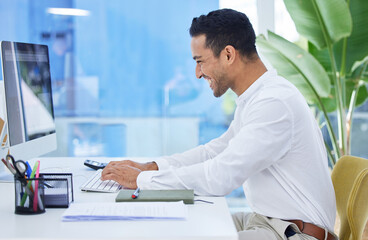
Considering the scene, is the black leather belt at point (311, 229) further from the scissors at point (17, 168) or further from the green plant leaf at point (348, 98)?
the green plant leaf at point (348, 98)

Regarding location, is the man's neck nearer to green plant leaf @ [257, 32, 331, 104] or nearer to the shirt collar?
the shirt collar

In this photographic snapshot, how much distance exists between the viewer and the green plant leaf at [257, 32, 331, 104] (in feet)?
9.85

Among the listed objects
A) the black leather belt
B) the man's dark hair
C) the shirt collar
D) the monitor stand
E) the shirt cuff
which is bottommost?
the black leather belt

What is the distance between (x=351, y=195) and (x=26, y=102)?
4.18 ft

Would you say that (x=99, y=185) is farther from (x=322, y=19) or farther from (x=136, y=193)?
(x=322, y=19)

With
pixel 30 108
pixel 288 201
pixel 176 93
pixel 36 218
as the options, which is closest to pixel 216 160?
pixel 288 201

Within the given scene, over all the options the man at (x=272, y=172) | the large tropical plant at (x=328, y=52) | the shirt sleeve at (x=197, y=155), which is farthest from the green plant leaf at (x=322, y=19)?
the man at (x=272, y=172)

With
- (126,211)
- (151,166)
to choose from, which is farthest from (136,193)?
(151,166)

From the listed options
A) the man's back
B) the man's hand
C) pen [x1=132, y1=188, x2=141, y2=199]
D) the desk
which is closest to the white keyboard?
the man's hand

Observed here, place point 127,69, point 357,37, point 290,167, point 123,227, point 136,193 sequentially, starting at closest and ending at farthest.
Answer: point 123,227 < point 136,193 < point 290,167 < point 357,37 < point 127,69

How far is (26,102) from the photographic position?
190 centimetres

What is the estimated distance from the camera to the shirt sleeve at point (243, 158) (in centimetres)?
151

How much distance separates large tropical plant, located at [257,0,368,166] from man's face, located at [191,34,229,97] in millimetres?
1294

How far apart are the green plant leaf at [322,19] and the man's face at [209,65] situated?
136cm
